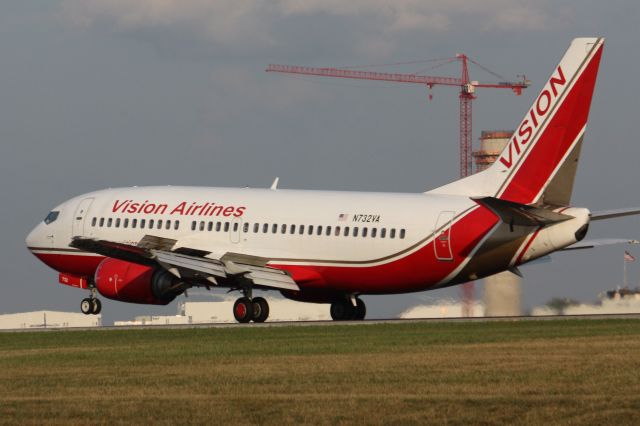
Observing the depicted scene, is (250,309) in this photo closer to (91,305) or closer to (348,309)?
(348,309)

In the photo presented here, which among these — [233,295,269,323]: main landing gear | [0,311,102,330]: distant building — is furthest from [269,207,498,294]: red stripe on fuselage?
[0,311,102,330]: distant building

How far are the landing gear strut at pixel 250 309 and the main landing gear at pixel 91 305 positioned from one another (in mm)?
8382

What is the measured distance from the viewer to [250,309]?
54062 mm

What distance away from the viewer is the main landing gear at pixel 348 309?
2222 inches

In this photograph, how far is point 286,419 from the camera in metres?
23.2

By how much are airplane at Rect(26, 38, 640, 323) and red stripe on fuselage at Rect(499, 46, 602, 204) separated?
1.4 inches

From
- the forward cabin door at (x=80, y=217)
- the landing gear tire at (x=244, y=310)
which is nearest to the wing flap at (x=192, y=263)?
the landing gear tire at (x=244, y=310)

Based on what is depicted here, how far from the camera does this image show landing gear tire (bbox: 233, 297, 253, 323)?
53938 mm

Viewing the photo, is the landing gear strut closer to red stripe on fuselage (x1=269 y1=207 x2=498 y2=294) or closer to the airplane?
the airplane

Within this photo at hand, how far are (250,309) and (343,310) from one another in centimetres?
431

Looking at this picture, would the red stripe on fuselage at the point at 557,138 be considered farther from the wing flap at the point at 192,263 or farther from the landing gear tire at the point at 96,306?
the landing gear tire at the point at 96,306

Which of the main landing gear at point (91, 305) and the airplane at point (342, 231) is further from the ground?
the airplane at point (342, 231)

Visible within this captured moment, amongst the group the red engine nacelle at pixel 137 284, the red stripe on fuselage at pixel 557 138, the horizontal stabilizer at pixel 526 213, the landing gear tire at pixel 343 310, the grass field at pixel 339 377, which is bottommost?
the grass field at pixel 339 377

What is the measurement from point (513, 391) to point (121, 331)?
2566 cm
